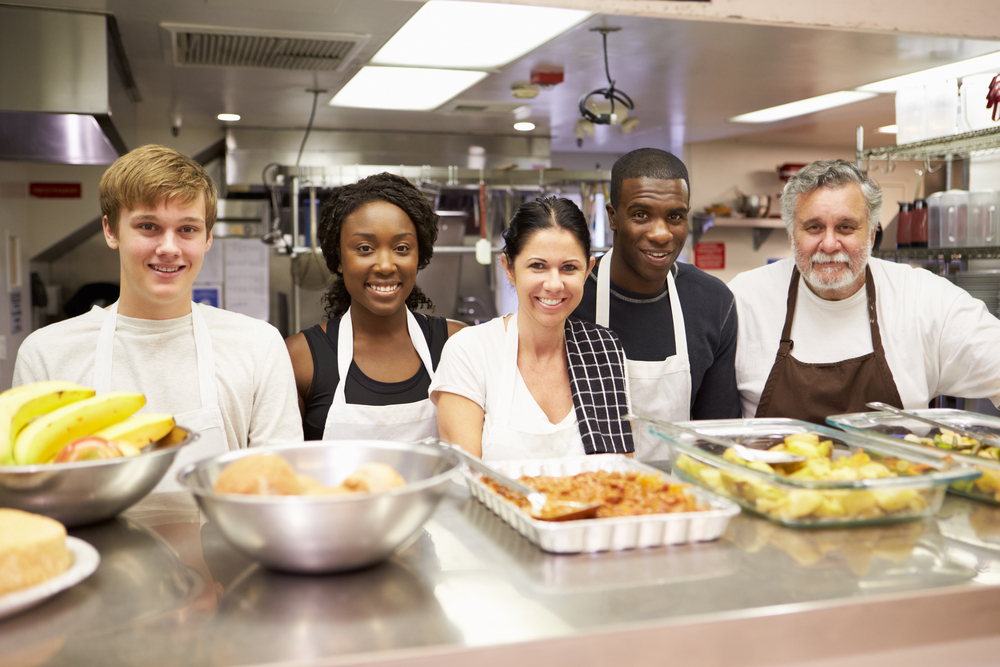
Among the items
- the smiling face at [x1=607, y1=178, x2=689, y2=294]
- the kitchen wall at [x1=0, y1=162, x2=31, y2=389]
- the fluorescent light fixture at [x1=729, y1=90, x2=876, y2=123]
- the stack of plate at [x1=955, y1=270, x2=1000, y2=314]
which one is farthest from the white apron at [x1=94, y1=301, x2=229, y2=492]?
the fluorescent light fixture at [x1=729, y1=90, x2=876, y2=123]

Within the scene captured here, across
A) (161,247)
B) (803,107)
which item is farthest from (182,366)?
(803,107)

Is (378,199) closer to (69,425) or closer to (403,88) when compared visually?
(69,425)

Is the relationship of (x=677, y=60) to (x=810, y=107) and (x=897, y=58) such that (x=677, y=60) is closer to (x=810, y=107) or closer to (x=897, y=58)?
(x=897, y=58)

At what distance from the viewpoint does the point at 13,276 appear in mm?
5023

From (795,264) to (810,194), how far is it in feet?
0.73

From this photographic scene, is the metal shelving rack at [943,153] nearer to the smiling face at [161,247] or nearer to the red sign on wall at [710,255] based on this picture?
the smiling face at [161,247]

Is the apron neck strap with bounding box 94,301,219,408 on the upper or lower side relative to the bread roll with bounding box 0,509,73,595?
upper

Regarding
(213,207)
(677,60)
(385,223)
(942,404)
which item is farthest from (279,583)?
(677,60)

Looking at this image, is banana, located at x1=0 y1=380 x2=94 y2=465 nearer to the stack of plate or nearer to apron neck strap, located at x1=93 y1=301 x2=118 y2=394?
apron neck strap, located at x1=93 y1=301 x2=118 y2=394

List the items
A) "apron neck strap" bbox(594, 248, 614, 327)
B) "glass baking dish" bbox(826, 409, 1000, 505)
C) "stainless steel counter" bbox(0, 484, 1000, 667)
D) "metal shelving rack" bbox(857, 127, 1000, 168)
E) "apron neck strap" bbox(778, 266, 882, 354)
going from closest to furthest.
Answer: "stainless steel counter" bbox(0, 484, 1000, 667)
"glass baking dish" bbox(826, 409, 1000, 505)
"apron neck strap" bbox(778, 266, 882, 354)
"apron neck strap" bbox(594, 248, 614, 327)
"metal shelving rack" bbox(857, 127, 1000, 168)

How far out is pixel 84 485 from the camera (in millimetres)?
1074

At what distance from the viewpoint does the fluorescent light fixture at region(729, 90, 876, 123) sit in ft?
17.1

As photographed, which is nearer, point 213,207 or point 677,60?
point 213,207

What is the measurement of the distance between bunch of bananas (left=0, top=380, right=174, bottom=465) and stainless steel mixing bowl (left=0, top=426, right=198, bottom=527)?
0.10ft
